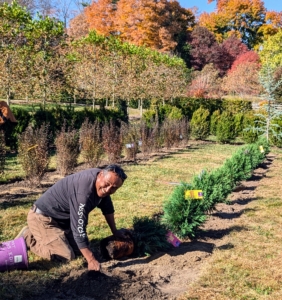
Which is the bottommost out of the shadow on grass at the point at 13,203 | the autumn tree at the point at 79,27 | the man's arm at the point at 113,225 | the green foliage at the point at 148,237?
the shadow on grass at the point at 13,203

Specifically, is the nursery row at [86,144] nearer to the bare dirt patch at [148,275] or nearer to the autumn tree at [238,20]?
the bare dirt patch at [148,275]

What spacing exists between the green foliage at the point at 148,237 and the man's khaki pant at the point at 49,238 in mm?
665

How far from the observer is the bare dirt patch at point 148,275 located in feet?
10.1

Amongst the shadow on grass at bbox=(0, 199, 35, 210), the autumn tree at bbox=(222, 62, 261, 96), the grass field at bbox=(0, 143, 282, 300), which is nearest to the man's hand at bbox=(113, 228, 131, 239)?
the grass field at bbox=(0, 143, 282, 300)

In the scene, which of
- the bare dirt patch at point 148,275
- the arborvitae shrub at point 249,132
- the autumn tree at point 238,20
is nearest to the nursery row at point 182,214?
the bare dirt patch at point 148,275

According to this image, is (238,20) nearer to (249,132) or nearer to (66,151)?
(249,132)

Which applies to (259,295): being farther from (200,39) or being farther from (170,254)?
(200,39)

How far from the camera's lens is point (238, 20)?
4675 cm

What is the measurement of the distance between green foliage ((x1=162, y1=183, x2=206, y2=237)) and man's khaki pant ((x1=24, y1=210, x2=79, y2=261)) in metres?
1.20

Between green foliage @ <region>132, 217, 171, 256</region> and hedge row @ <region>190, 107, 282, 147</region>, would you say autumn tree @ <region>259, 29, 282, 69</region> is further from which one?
green foliage @ <region>132, 217, 171, 256</region>

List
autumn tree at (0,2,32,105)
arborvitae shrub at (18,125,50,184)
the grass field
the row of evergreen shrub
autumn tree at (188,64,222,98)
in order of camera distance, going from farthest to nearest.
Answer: autumn tree at (188,64,222,98)
autumn tree at (0,2,32,105)
arborvitae shrub at (18,125,50,184)
the row of evergreen shrub
the grass field

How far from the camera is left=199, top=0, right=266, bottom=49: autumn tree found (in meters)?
46.2

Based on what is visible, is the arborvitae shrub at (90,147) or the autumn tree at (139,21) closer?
the arborvitae shrub at (90,147)

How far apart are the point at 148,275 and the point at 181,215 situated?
1.02 metres
